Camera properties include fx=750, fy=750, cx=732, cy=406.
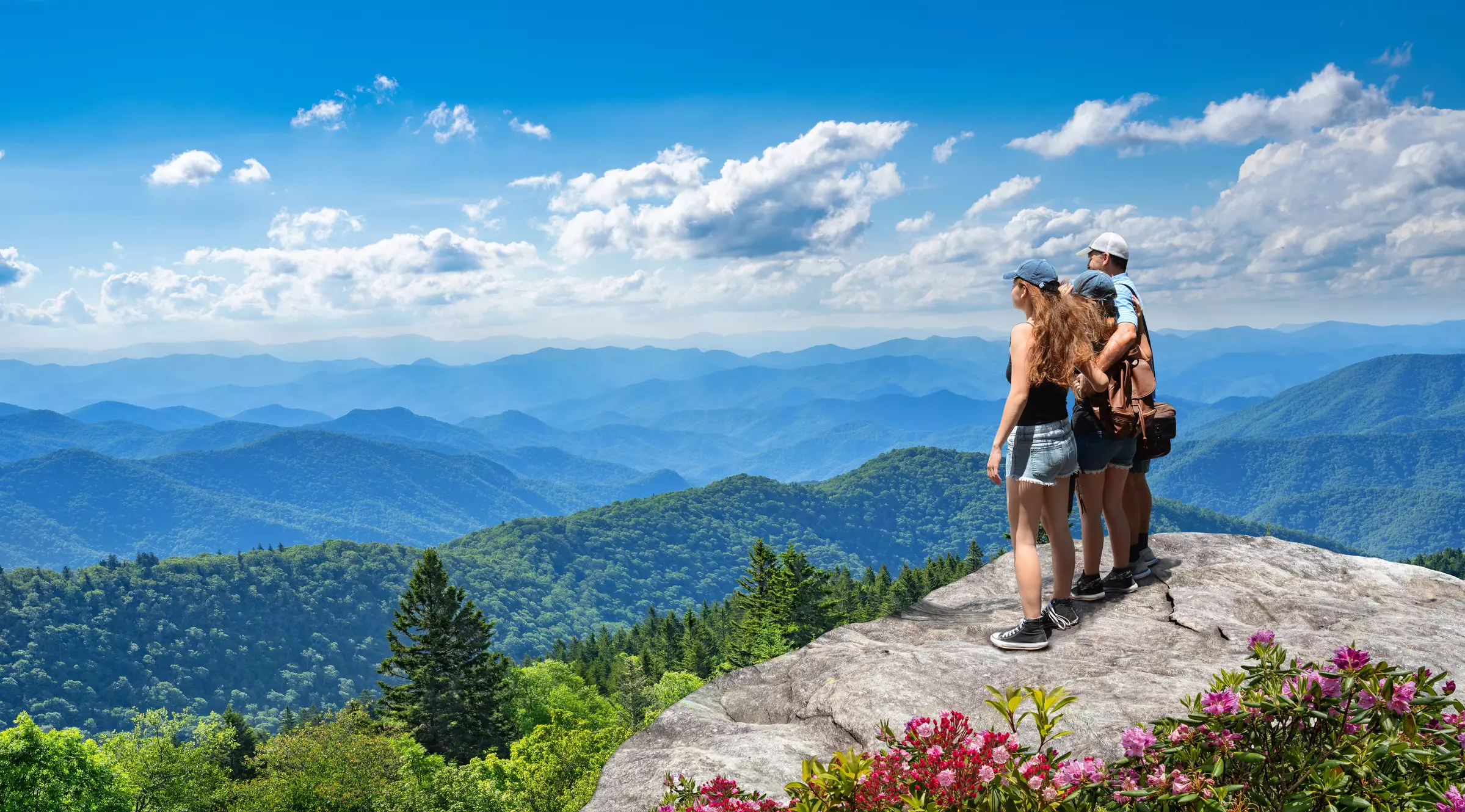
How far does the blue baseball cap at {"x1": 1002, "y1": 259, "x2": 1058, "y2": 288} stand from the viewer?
6.18 metres

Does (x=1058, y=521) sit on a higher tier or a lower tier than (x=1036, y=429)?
lower

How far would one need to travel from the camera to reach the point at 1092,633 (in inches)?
263

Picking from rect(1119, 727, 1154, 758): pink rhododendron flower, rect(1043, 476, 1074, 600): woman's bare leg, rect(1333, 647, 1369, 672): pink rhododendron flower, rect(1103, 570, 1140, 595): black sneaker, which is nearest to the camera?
rect(1333, 647, 1369, 672): pink rhododendron flower

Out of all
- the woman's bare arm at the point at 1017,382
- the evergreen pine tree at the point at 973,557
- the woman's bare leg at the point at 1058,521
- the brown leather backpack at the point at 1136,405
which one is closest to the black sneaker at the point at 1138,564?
the brown leather backpack at the point at 1136,405

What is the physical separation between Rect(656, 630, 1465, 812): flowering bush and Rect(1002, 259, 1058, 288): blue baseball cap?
3729 millimetres

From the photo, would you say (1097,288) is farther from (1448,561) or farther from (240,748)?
(1448,561)

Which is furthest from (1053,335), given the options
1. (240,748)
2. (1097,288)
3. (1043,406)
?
(240,748)

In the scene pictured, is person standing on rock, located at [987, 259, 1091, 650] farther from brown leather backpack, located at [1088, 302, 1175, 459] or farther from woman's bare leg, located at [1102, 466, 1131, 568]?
woman's bare leg, located at [1102, 466, 1131, 568]

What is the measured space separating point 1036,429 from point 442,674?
117 feet

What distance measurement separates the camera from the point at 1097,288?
6.96m

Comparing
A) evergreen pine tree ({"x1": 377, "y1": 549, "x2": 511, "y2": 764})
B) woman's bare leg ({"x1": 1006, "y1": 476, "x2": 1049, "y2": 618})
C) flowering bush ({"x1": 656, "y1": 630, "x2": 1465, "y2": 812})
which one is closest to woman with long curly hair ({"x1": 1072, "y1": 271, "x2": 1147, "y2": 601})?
woman's bare leg ({"x1": 1006, "y1": 476, "x2": 1049, "y2": 618})

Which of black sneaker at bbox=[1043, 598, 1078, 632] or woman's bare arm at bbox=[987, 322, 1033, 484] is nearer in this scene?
woman's bare arm at bbox=[987, 322, 1033, 484]

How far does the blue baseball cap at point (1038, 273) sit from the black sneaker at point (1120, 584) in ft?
11.6

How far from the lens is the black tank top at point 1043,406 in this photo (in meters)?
6.29
